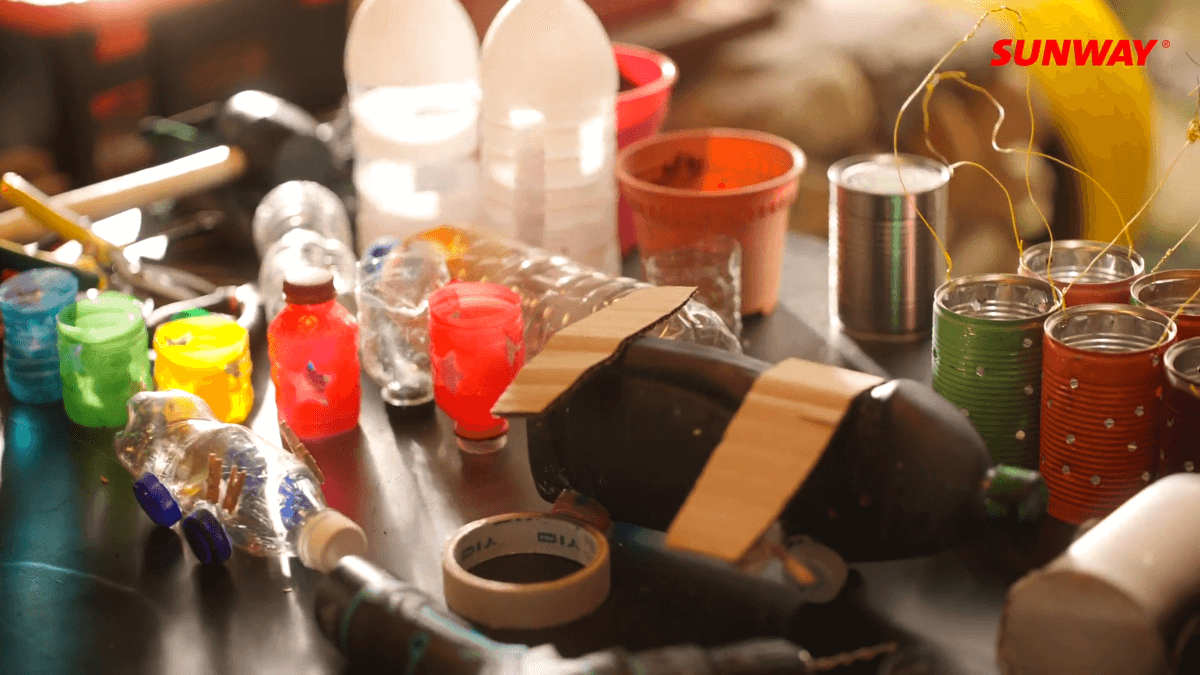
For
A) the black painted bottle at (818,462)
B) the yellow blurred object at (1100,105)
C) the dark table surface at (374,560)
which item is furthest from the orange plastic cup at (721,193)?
the yellow blurred object at (1100,105)

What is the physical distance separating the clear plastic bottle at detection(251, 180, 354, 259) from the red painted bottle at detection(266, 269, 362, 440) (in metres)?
0.40

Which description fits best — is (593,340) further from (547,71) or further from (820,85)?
(820,85)

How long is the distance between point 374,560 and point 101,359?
1.36ft

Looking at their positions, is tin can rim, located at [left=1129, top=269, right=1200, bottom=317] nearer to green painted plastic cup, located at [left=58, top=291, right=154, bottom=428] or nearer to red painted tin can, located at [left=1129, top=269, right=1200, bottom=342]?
red painted tin can, located at [left=1129, top=269, right=1200, bottom=342]

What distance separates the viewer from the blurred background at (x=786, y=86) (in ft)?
7.89

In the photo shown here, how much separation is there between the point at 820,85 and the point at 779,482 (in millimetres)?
2058

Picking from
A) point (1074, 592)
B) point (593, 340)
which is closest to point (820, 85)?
point (593, 340)

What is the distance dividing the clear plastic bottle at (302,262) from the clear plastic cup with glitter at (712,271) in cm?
39

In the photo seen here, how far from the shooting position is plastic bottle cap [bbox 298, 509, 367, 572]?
3.15ft

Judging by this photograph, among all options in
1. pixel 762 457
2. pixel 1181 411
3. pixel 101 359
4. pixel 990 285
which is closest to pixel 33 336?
pixel 101 359

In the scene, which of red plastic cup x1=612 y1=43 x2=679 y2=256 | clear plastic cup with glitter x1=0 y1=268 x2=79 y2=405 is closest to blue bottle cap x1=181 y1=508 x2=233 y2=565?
clear plastic cup with glitter x1=0 y1=268 x2=79 y2=405

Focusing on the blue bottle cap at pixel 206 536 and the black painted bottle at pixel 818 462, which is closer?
the black painted bottle at pixel 818 462

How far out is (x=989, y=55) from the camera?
250 centimetres

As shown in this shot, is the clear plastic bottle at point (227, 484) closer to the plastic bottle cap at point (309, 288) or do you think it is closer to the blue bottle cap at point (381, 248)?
the plastic bottle cap at point (309, 288)
